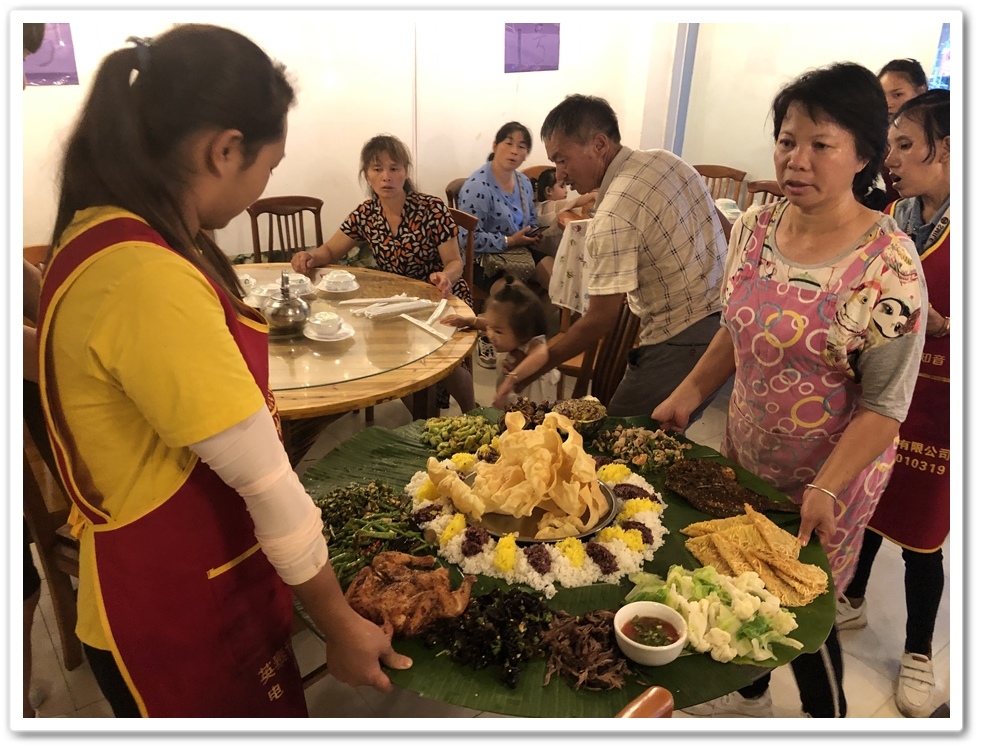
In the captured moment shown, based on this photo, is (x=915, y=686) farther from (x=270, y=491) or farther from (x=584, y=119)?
(x=270, y=491)

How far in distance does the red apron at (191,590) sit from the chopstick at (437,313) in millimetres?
1565

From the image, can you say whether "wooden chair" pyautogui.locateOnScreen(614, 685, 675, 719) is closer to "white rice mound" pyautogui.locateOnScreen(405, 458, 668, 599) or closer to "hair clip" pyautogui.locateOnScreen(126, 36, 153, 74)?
"white rice mound" pyautogui.locateOnScreen(405, 458, 668, 599)

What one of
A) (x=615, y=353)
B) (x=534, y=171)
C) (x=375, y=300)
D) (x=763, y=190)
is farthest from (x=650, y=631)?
(x=534, y=171)

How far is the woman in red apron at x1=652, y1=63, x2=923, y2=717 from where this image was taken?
138cm

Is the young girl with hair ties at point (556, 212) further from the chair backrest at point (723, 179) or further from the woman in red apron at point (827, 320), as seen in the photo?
the woman in red apron at point (827, 320)

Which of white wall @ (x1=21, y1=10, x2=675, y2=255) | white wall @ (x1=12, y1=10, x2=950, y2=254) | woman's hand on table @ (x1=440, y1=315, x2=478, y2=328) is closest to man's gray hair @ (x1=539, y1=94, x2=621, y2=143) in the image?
woman's hand on table @ (x1=440, y1=315, x2=478, y2=328)

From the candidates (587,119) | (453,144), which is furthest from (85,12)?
(453,144)

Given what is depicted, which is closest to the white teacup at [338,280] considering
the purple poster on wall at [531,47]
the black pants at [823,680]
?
the black pants at [823,680]

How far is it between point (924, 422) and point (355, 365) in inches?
68.7

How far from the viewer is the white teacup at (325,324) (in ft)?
7.81

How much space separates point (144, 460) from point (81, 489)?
0.36 ft

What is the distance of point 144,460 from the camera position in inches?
35.2

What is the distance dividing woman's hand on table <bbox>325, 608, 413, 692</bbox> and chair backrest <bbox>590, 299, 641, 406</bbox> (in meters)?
1.72
